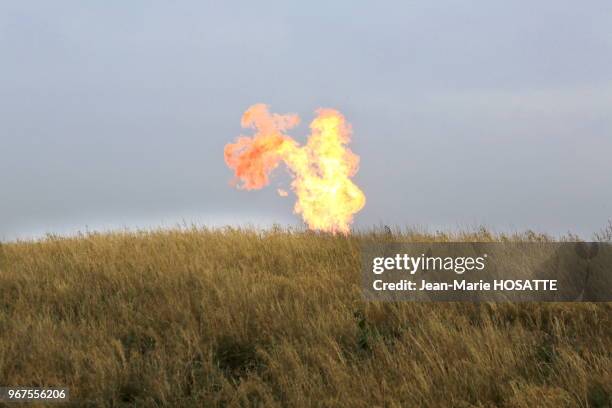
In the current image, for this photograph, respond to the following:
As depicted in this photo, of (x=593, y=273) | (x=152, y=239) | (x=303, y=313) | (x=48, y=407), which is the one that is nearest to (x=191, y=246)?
(x=152, y=239)

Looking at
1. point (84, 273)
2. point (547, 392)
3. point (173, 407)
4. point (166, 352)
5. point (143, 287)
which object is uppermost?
point (84, 273)

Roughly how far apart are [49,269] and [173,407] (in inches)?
232

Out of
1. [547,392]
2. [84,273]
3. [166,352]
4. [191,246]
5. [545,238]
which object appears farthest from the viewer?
[191,246]

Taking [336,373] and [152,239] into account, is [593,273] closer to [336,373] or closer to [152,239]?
[336,373]

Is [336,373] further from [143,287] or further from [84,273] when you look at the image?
[84,273]

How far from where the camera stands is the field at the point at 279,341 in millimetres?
5535

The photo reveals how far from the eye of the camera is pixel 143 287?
9117mm

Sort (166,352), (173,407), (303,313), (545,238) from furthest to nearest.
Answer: (545,238) < (303,313) < (166,352) < (173,407)

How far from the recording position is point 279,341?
6836 mm

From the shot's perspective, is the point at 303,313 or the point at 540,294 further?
the point at 540,294

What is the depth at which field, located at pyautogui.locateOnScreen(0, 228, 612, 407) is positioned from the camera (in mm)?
5535

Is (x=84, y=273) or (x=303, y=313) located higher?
(x=84, y=273)

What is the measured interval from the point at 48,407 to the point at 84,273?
4.48 meters

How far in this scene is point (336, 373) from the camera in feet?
18.9
